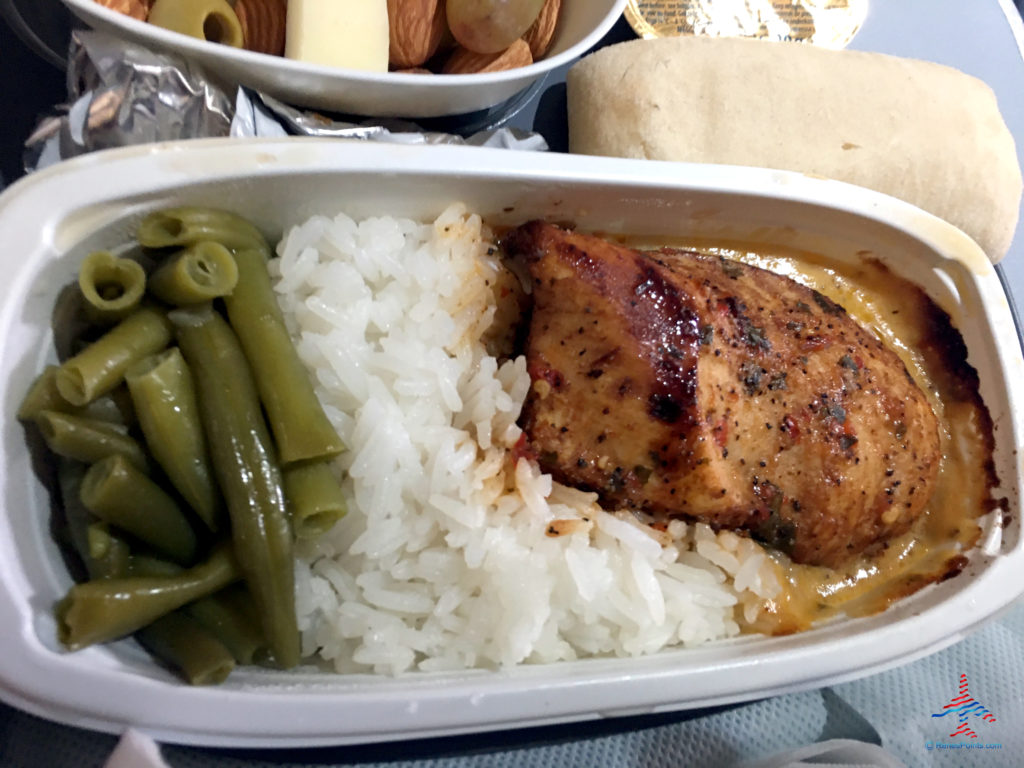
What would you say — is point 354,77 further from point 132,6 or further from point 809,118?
point 809,118

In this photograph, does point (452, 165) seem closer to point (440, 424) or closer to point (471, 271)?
point (471, 271)

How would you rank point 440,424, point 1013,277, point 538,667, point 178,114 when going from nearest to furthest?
point 538,667 < point 440,424 < point 178,114 < point 1013,277

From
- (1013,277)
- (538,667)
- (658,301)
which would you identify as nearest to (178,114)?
(658,301)

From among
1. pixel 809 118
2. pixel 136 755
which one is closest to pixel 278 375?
pixel 136 755

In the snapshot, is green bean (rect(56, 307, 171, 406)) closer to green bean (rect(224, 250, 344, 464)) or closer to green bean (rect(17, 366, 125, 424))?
green bean (rect(17, 366, 125, 424))

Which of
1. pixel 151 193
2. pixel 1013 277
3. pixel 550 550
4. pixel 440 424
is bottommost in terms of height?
pixel 550 550
